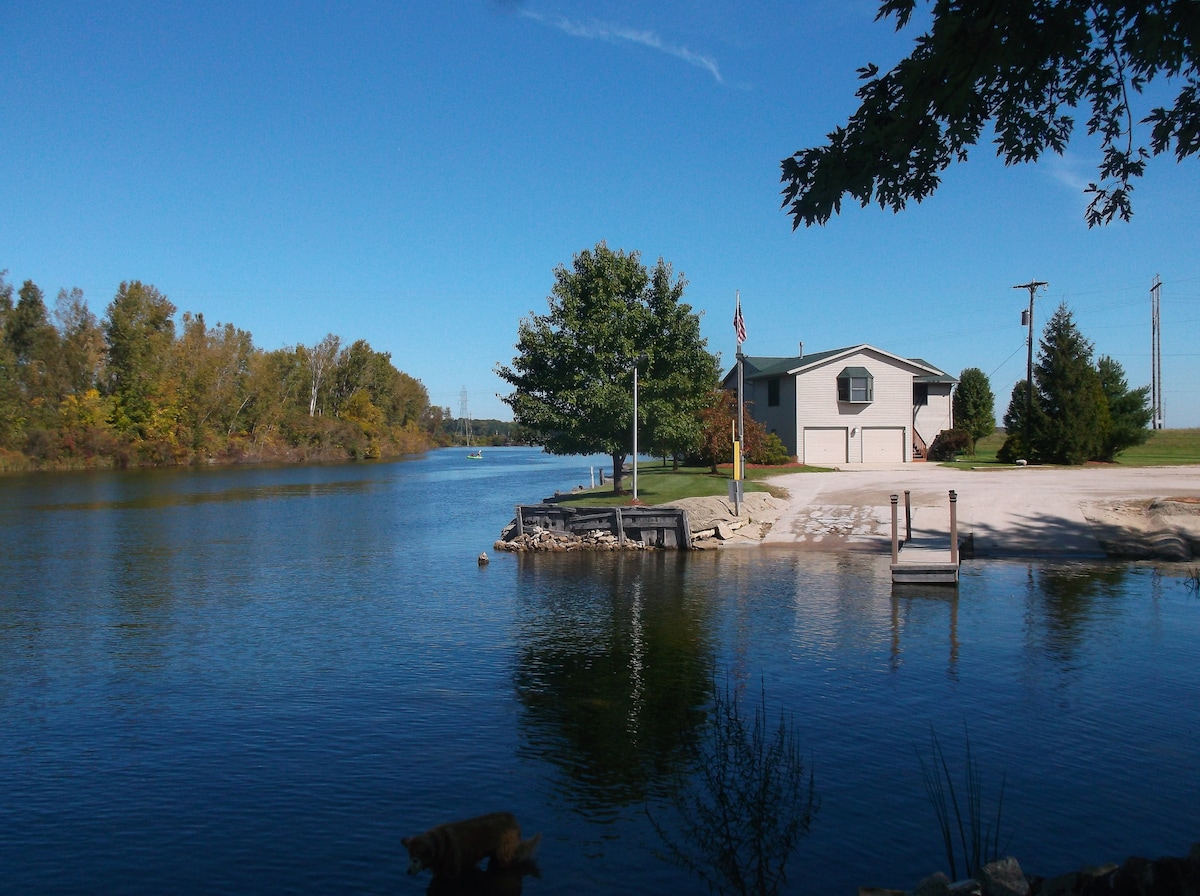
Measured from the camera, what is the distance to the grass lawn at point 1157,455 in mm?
49781

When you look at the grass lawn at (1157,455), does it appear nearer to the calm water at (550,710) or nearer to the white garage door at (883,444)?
the white garage door at (883,444)

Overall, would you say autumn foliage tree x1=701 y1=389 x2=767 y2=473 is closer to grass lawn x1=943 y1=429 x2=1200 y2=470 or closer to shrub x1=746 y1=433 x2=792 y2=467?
shrub x1=746 y1=433 x2=792 y2=467

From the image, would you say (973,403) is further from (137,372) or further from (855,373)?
(137,372)

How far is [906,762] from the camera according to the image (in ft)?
35.3

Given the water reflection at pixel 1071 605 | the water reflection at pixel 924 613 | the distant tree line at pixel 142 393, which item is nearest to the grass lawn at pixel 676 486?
the water reflection at pixel 1071 605

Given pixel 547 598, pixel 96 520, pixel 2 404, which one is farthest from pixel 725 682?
pixel 2 404

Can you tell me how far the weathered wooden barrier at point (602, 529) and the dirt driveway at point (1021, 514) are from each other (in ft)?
9.71

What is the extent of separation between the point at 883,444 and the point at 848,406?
3.43 m

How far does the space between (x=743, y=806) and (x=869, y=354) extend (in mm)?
50562

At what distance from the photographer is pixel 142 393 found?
97.5 metres

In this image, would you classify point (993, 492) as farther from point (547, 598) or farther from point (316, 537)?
point (316, 537)

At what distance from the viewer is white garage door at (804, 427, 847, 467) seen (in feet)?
184

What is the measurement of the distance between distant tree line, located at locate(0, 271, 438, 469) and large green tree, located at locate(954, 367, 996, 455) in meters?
76.5

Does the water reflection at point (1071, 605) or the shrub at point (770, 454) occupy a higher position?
the shrub at point (770, 454)
